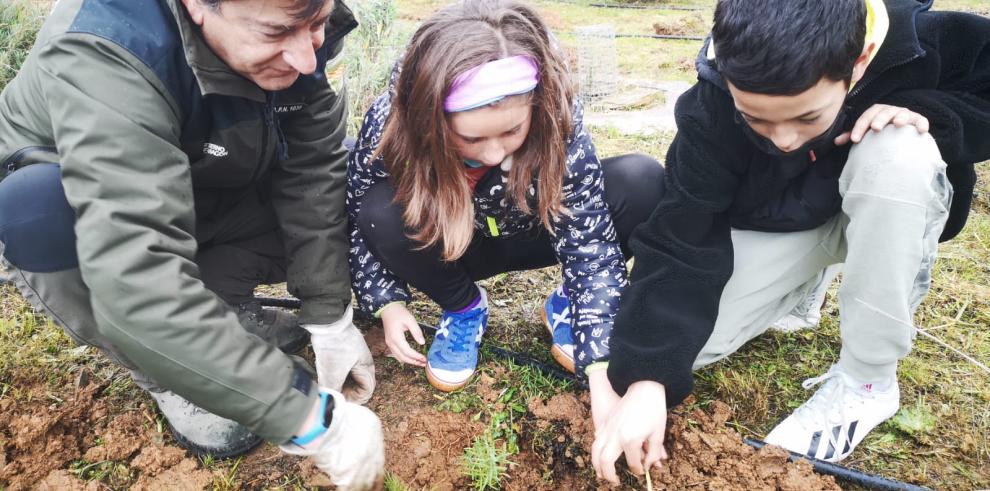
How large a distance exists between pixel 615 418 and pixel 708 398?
0.56 metres

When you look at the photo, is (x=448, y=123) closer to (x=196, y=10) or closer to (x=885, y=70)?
(x=196, y=10)

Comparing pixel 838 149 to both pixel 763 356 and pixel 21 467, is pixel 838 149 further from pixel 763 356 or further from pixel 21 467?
pixel 21 467

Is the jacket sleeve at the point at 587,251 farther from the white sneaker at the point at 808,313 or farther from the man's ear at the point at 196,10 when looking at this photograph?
the man's ear at the point at 196,10

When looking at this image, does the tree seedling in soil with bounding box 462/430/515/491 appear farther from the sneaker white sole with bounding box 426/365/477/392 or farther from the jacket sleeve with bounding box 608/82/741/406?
the jacket sleeve with bounding box 608/82/741/406

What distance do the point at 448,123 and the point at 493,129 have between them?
0.12m

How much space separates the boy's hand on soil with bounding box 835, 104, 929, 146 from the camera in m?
1.51

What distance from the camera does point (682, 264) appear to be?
1799mm

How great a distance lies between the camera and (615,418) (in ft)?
5.16

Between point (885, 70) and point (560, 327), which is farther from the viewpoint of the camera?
point (560, 327)

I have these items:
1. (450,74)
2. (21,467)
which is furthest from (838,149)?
(21,467)

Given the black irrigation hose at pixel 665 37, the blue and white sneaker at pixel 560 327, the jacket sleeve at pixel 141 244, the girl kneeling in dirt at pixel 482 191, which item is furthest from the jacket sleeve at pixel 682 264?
the black irrigation hose at pixel 665 37

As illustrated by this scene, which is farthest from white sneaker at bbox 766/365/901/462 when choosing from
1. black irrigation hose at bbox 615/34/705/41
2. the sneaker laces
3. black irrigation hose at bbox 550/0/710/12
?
black irrigation hose at bbox 550/0/710/12

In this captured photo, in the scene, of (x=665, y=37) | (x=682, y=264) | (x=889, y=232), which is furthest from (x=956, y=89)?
(x=665, y=37)

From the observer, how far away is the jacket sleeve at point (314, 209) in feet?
6.40
